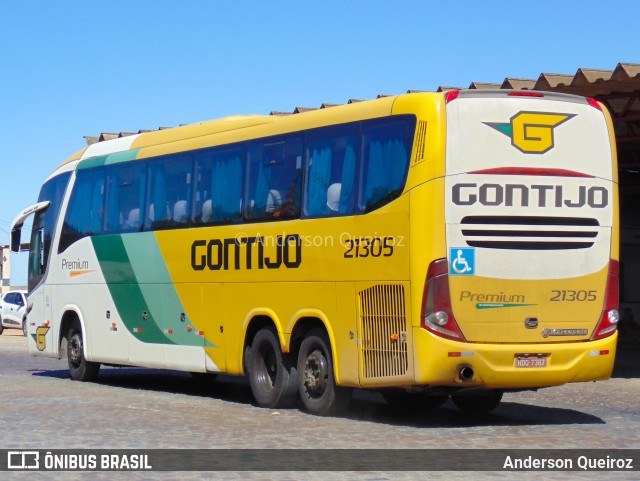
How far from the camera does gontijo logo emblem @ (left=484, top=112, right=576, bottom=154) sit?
14.5m

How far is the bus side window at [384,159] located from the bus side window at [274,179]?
154cm

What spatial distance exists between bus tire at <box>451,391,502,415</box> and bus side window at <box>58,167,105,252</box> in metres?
7.36

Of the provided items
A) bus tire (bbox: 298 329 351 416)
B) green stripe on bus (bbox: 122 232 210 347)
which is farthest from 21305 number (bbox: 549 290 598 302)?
green stripe on bus (bbox: 122 232 210 347)

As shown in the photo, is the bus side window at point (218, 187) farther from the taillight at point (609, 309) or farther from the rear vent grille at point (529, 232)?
the taillight at point (609, 309)

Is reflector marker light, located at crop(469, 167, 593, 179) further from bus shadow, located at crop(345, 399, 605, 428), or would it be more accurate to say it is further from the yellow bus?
bus shadow, located at crop(345, 399, 605, 428)

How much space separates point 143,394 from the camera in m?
19.5

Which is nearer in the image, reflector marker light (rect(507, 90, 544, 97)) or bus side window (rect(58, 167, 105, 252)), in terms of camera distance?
reflector marker light (rect(507, 90, 544, 97))

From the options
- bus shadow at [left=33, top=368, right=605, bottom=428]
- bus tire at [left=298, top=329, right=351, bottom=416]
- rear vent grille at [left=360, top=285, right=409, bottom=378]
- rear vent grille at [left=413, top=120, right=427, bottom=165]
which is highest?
rear vent grille at [left=413, top=120, right=427, bottom=165]

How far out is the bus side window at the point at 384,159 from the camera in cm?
1462

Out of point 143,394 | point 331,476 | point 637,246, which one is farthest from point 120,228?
point 637,246

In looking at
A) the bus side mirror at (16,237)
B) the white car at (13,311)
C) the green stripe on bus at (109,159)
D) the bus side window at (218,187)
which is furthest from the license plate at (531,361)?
the white car at (13,311)

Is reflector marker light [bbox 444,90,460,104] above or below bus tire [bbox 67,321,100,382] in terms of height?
above

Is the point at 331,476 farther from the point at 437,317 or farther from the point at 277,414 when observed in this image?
the point at 277,414

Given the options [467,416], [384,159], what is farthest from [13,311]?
[384,159]
